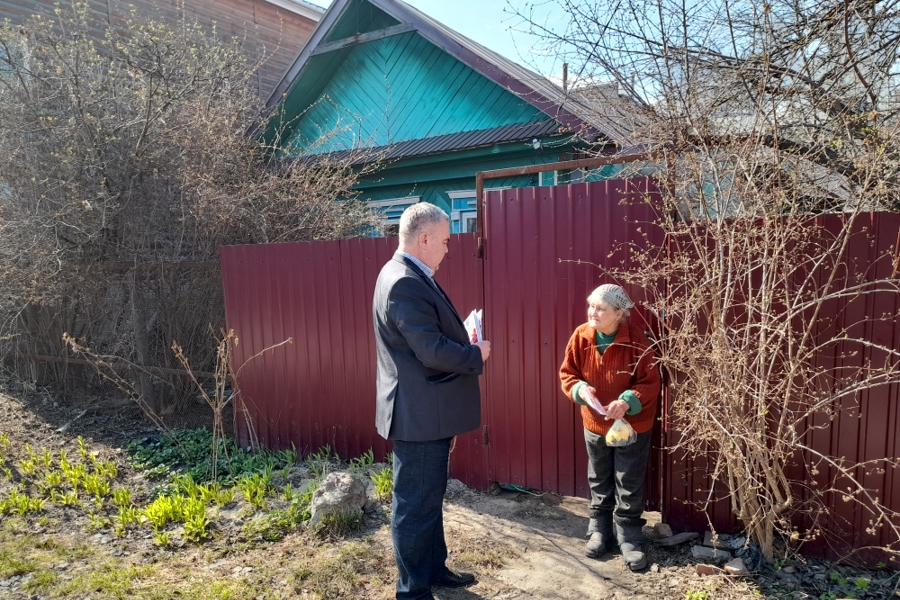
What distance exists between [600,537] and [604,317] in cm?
122

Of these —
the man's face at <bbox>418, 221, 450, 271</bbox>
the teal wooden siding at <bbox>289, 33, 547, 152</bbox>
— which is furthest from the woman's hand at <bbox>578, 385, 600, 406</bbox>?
the teal wooden siding at <bbox>289, 33, 547, 152</bbox>

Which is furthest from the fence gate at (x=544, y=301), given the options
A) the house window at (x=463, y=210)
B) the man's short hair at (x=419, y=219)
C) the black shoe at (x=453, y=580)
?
the house window at (x=463, y=210)

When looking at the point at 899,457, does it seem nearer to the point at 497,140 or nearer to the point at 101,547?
the point at 101,547

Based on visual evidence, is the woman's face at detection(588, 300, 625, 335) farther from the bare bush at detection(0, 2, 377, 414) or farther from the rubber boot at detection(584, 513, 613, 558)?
the bare bush at detection(0, 2, 377, 414)

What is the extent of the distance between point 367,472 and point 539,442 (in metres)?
1.45

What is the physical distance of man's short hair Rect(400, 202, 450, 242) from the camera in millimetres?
2711

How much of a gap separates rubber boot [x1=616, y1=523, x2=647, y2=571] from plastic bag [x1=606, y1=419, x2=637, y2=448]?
0.51 metres

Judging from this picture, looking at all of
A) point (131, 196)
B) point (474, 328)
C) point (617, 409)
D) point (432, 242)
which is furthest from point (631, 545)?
point (131, 196)

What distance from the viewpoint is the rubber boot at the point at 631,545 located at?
118 inches

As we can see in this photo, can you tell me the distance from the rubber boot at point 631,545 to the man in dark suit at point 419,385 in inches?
41.2

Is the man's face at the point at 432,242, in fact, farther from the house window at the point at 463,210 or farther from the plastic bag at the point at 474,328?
the house window at the point at 463,210

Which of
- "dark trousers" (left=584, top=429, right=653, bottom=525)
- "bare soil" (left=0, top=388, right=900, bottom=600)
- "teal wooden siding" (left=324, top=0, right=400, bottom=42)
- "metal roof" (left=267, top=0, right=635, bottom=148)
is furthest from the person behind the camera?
"teal wooden siding" (left=324, top=0, right=400, bottom=42)

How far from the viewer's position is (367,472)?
451 centimetres

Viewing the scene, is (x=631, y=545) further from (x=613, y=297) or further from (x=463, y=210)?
(x=463, y=210)
